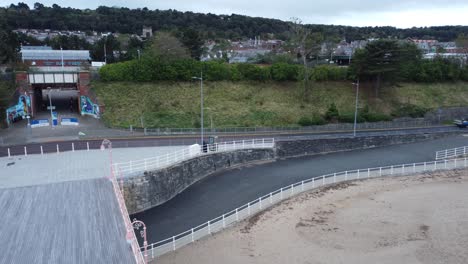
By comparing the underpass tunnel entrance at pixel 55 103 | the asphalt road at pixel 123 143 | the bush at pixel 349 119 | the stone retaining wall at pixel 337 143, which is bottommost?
the stone retaining wall at pixel 337 143

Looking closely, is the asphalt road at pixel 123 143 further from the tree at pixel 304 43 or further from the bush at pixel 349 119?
the tree at pixel 304 43

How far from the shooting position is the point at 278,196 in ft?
90.2

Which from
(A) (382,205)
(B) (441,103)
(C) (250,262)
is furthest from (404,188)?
(B) (441,103)

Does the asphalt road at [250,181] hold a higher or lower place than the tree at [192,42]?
lower

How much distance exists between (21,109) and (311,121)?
1389 inches

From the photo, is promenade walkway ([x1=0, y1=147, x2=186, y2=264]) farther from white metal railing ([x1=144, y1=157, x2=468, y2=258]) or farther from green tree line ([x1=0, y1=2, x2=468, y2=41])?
green tree line ([x1=0, y1=2, x2=468, y2=41])

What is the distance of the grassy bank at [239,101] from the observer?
4503 centimetres

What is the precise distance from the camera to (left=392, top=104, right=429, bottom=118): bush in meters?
53.4

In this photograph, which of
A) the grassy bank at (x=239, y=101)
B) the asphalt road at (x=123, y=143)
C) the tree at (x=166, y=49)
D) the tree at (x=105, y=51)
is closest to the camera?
the asphalt road at (x=123, y=143)

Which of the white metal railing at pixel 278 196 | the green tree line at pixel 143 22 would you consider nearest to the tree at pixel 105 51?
the white metal railing at pixel 278 196

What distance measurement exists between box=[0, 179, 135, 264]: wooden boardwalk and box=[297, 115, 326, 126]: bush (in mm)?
29215

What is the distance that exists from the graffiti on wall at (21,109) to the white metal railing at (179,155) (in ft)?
75.4

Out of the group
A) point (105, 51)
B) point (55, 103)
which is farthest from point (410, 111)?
point (105, 51)

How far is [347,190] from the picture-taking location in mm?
30703
